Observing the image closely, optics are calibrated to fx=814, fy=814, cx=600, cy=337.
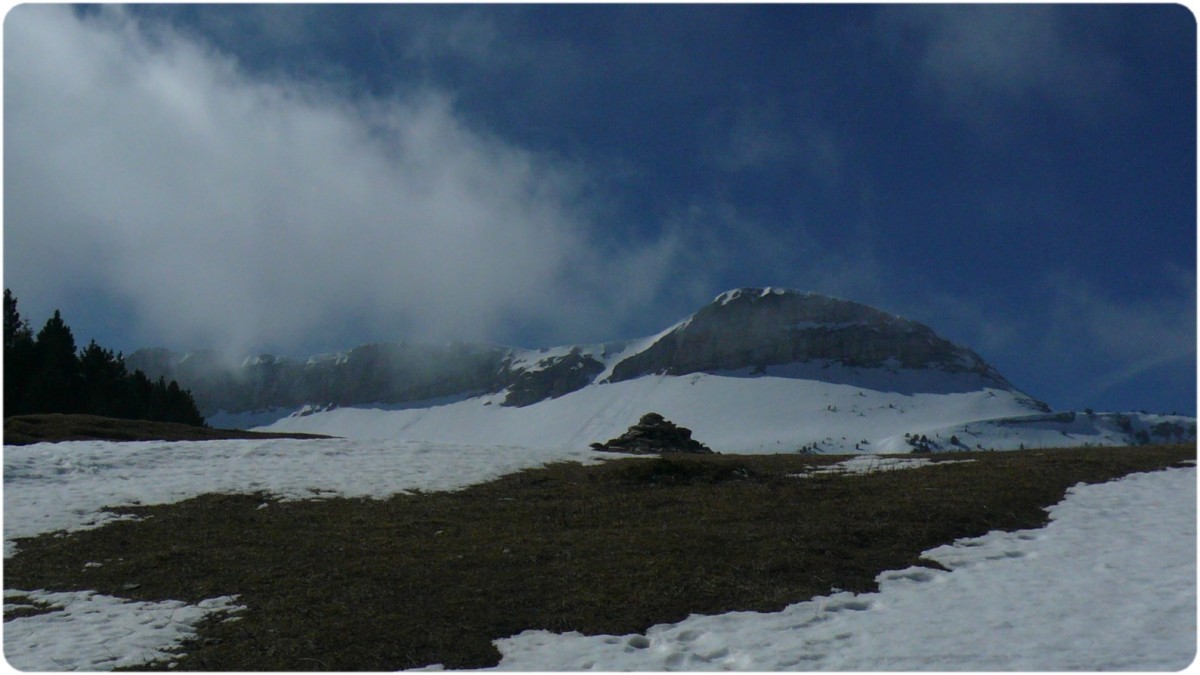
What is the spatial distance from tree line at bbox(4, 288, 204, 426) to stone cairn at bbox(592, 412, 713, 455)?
4206 centimetres

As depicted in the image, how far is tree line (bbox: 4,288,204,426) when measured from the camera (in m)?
60.0

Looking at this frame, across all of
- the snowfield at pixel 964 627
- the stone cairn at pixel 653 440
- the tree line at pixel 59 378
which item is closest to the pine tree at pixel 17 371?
the tree line at pixel 59 378

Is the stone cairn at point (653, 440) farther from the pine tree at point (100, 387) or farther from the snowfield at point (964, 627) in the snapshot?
the pine tree at point (100, 387)

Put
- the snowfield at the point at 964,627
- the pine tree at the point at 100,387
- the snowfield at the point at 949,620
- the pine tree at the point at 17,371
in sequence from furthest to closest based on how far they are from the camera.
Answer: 1. the pine tree at the point at 100,387
2. the pine tree at the point at 17,371
3. the snowfield at the point at 949,620
4. the snowfield at the point at 964,627

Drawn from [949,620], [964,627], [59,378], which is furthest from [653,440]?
[59,378]

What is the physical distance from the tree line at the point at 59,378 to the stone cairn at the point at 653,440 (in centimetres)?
4206

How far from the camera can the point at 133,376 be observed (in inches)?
3071

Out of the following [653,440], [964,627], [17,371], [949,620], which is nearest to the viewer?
[964,627]

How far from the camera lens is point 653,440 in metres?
46.2

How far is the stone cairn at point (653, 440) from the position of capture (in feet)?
146

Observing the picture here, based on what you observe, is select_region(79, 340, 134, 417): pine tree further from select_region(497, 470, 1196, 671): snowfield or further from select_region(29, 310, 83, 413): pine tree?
select_region(497, 470, 1196, 671): snowfield

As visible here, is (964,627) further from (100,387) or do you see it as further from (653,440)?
(100,387)

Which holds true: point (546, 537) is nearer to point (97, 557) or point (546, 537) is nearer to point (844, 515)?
point (844, 515)

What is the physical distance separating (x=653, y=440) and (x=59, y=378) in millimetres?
47000
